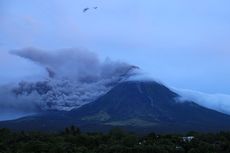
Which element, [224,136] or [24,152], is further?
[224,136]

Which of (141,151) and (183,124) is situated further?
(183,124)

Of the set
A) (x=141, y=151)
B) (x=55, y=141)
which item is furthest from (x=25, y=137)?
(x=141, y=151)

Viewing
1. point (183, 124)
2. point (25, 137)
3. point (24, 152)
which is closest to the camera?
point (24, 152)

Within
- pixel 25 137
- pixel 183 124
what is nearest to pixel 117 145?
pixel 25 137

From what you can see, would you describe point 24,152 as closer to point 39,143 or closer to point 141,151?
point 39,143

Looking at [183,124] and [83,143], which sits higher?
[183,124]

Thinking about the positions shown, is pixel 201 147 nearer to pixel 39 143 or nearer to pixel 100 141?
pixel 100 141

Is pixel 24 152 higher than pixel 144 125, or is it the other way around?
pixel 144 125

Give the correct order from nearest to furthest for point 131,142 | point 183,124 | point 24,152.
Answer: point 24,152, point 131,142, point 183,124

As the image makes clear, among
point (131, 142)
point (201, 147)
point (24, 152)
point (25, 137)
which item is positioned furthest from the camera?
point (25, 137)
